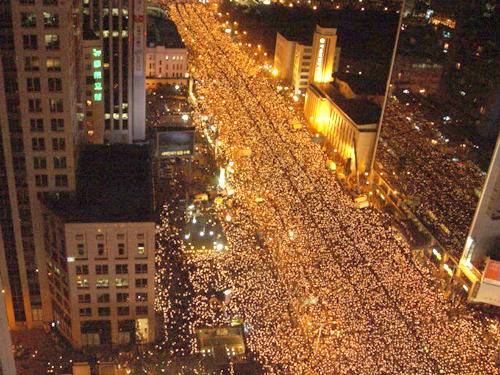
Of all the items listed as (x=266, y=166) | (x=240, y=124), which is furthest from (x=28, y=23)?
(x=240, y=124)

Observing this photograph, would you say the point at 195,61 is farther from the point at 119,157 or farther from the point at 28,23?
the point at 28,23

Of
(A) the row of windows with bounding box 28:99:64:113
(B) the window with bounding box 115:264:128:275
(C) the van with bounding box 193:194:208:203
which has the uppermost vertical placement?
(A) the row of windows with bounding box 28:99:64:113

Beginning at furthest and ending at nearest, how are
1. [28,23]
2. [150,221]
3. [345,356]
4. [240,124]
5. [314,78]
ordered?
1. [314,78]
2. [240,124]
3. [345,356]
4. [150,221]
5. [28,23]

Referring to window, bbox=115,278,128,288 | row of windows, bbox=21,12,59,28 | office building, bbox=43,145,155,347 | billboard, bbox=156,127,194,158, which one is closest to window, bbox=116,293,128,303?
office building, bbox=43,145,155,347

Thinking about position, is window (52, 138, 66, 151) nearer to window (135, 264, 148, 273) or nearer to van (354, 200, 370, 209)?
window (135, 264, 148, 273)

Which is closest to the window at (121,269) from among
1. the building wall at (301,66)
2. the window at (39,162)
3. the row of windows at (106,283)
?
the row of windows at (106,283)

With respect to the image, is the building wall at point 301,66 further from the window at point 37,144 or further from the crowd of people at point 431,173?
the window at point 37,144

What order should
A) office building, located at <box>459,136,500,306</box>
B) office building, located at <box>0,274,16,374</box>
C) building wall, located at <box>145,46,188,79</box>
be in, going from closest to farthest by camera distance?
office building, located at <box>0,274,16,374</box> < office building, located at <box>459,136,500,306</box> < building wall, located at <box>145,46,188,79</box>
